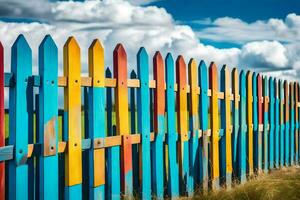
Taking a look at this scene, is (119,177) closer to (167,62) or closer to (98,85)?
(98,85)

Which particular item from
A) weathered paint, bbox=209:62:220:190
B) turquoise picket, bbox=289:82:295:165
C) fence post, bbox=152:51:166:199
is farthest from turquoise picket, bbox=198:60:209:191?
turquoise picket, bbox=289:82:295:165

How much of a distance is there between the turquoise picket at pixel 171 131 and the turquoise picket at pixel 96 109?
1.18 m

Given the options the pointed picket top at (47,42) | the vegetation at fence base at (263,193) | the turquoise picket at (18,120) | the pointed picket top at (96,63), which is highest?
the pointed picket top at (47,42)

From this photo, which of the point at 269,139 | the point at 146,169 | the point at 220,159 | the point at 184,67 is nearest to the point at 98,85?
the point at 146,169

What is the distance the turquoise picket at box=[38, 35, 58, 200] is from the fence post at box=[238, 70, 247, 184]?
13.2 feet

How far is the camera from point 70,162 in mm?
4160

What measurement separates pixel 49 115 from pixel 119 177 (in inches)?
47.6

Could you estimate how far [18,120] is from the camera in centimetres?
376

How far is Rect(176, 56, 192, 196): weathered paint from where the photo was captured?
18.6 ft

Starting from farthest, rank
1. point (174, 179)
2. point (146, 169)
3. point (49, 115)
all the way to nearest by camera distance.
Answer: point (174, 179) < point (146, 169) < point (49, 115)

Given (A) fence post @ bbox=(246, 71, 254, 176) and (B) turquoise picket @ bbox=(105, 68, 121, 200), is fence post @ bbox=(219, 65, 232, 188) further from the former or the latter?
(B) turquoise picket @ bbox=(105, 68, 121, 200)

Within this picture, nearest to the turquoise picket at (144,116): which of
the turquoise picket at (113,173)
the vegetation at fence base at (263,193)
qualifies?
the turquoise picket at (113,173)

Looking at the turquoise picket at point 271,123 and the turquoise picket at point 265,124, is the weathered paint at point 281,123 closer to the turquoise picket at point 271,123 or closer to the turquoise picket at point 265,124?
the turquoise picket at point 271,123

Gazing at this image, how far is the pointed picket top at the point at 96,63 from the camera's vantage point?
173 inches
